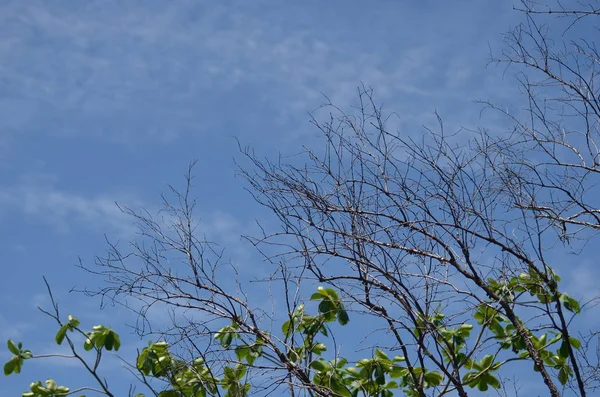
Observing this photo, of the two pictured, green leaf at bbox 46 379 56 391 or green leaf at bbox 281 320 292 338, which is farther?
green leaf at bbox 46 379 56 391

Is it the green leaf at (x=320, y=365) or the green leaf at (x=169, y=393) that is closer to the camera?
the green leaf at (x=320, y=365)

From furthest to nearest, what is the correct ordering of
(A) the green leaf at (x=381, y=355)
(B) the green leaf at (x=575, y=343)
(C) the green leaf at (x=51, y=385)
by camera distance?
(C) the green leaf at (x=51, y=385) < (A) the green leaf at (x=381, y=355) < (B) the green leaf at (x=575, y=343)

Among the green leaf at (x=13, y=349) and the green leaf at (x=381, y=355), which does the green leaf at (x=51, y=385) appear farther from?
the green leaf at (x=381, y=355)

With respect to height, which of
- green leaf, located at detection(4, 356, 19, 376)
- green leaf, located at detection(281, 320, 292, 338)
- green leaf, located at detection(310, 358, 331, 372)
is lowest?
green leaf, located at detection(310, 358, 331, 372)

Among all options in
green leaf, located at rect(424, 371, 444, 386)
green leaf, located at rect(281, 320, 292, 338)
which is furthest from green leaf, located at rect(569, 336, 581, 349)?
green leaf, located at rect(281, 320, 292, 338)

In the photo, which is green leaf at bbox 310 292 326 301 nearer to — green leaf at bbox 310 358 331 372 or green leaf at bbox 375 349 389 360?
green leaf at bbox 310 358 331 372

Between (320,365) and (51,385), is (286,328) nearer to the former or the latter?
(320,365)

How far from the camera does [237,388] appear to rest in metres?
5.43

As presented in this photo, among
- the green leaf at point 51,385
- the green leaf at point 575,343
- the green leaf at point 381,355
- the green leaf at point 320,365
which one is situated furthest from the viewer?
the green leaf at point 51,385

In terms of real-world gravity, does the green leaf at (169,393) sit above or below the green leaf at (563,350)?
above

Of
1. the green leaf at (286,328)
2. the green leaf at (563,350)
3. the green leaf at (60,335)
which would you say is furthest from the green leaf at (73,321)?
the green leaf at (563,350)

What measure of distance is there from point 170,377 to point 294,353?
3.20 ft

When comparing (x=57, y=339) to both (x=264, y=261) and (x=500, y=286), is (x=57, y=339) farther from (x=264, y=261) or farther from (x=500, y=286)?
(x=500, y=286)

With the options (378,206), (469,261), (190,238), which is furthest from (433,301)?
(190,238)
